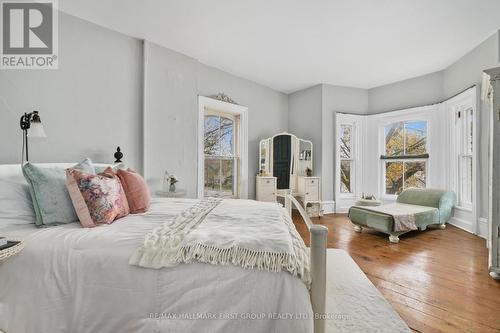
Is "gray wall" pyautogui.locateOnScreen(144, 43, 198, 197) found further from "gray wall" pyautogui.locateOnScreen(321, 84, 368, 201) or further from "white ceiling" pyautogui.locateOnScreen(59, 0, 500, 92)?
"gray wall" pyautogui.locateOnScreen(321, 84, 368, 201)

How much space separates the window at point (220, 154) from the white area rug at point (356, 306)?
252 cm

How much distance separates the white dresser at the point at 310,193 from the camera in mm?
4750

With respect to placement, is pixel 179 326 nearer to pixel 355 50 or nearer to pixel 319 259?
pixel 319 259

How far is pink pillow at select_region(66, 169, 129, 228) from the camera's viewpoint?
5.17 feet

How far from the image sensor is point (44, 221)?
1571 millimetres

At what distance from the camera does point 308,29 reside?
3012mm

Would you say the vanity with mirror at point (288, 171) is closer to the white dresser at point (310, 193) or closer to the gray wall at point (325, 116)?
the white dresser at point (310, 193)

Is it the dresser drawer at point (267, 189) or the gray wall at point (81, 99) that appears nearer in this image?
the gray wall at point (81, 99)

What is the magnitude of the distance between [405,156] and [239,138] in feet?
10.6

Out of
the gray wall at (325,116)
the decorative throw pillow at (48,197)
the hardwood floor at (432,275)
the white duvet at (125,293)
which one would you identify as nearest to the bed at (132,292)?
the white duvet at (125,293)

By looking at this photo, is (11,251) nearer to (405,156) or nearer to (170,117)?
(170,117)

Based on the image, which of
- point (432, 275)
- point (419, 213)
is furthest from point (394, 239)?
point (432, 275)

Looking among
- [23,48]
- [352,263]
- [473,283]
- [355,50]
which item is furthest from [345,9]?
[23,48]

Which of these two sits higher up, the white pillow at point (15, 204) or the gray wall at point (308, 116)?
the gray wall at point (308, 116)
